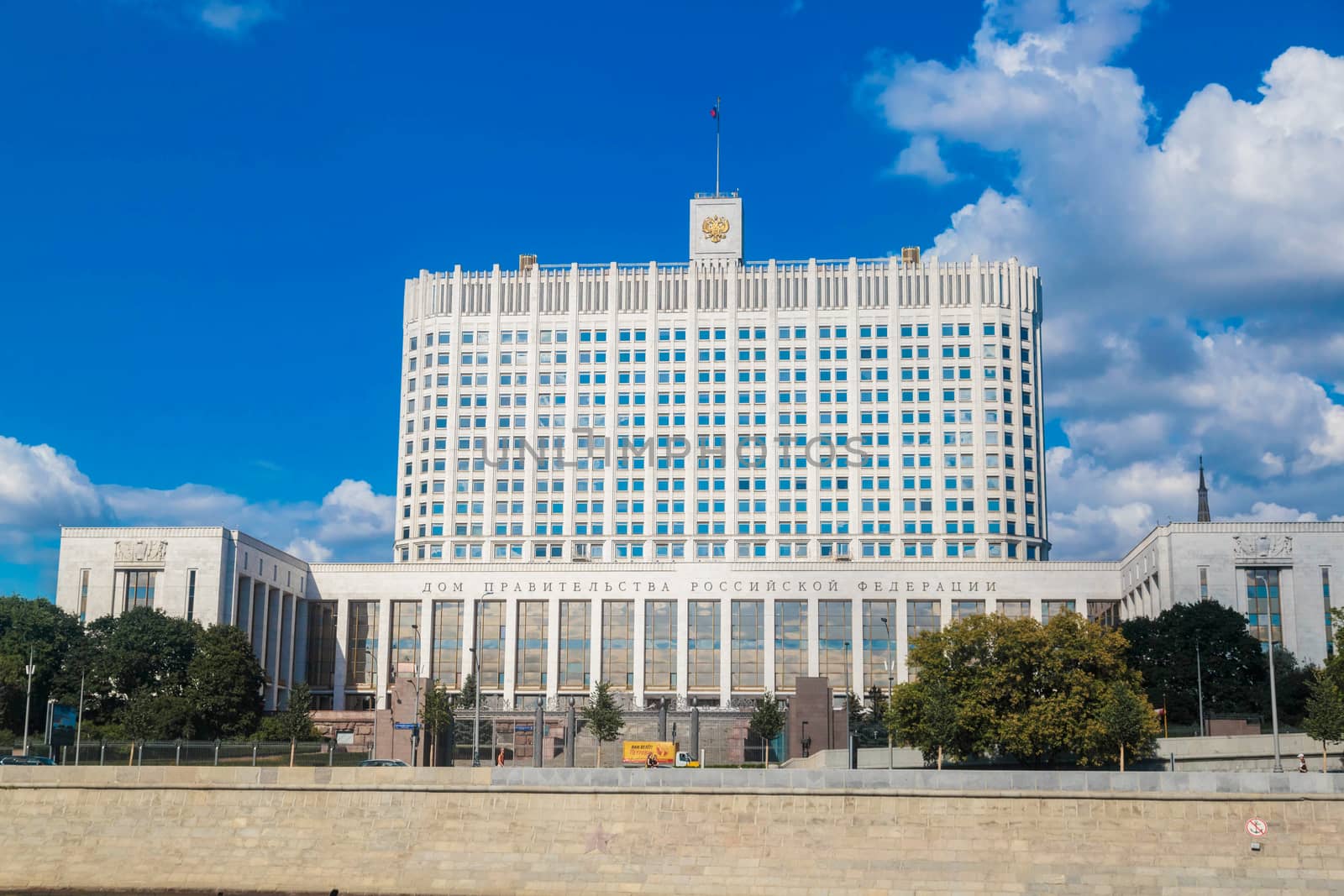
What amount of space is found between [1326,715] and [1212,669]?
1296 inches

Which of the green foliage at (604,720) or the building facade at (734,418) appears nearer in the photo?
the green foliage at (604,720)

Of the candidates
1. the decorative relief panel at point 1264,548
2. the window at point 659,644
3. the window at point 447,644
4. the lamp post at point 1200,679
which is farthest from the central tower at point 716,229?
the lamp post at point 1200,679

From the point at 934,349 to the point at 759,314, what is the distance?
816 inches

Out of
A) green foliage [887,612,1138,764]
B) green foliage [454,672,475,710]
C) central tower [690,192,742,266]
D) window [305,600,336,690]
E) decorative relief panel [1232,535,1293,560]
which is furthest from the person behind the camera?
central tower [690,192,742,266]

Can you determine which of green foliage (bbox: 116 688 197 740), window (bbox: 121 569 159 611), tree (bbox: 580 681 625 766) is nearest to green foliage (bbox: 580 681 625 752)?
tree (bbox: 580 681 625 766)

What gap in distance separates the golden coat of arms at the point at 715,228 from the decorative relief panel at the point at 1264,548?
75.9 meters

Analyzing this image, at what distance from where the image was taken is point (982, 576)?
154 meters

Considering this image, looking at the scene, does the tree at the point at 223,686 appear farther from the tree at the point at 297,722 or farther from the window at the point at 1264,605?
the window at the point at 1264,605

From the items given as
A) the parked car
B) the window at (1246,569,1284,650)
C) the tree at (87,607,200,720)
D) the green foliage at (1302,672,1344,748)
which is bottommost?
the parked car

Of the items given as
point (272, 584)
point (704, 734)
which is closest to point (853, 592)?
point (704, 734)

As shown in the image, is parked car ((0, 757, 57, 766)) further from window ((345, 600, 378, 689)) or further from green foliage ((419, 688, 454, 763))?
window ((345, 600, 378, 689))

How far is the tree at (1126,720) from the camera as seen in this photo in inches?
3307

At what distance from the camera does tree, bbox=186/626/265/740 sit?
393ft

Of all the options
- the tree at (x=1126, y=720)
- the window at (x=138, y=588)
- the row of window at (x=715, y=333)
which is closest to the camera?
the tree at (x=1126, y=720)
